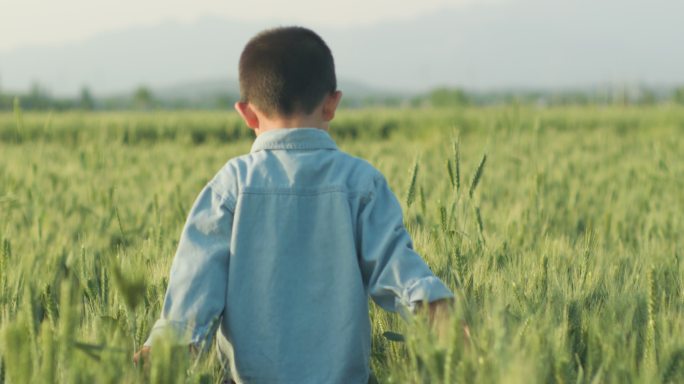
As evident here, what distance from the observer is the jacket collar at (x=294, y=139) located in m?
1.28

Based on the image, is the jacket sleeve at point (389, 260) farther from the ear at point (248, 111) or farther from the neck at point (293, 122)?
the ear at point (248, 111)

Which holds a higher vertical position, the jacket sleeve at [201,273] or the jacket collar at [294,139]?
the jacket collar at [294,139]

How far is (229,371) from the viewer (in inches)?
50.4

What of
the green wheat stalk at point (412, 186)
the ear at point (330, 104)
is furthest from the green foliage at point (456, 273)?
the ear at point (330, 104)

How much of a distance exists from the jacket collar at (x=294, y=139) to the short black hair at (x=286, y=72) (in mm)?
36

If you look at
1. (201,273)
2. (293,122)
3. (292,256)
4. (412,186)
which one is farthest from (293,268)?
(412,186)

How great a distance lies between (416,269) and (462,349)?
0.31 m

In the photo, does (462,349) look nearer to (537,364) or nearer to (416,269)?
(537,364)

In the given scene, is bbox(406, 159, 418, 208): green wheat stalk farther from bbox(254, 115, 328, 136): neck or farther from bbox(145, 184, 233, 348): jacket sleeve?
bbox(145, 184, 233, 348): jacket sleeve

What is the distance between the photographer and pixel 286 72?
1.27 metres

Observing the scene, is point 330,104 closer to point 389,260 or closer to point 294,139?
point 294,139

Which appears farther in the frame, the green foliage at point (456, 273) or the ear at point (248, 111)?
the ear at point (248, 111)

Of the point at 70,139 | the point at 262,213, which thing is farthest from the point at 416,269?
the point at 70,139

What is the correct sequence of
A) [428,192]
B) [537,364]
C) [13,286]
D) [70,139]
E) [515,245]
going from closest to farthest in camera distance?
[537,364], [13,286], [515,245], [428,192], [70,139]
